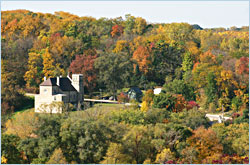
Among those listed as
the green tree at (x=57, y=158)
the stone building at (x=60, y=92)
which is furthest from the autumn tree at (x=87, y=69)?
the green tree at (x=57, y=158)

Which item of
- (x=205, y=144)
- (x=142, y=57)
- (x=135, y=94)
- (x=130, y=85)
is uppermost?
(x=142, y=57)

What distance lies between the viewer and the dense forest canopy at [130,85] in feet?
100

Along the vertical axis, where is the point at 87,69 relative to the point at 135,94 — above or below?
above

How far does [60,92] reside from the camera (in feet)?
156

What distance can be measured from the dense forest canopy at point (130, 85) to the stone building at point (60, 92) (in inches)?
139

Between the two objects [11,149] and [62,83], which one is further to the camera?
[62,83]

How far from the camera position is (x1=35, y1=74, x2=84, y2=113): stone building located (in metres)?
46.7

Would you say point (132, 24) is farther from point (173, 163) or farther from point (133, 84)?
point (173, 163)

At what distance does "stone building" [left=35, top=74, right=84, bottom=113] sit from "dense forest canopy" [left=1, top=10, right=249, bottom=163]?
354 centimetres

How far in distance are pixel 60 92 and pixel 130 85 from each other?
1140 centimetres

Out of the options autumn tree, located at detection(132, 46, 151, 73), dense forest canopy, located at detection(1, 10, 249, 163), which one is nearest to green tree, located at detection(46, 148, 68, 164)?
dense forest canopy, located at detection(1, 10, 249, 163)

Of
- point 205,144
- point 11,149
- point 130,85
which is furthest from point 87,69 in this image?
point 11,149

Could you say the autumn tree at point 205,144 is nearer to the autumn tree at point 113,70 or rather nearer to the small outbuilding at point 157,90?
the small outbuilding at point 157,90

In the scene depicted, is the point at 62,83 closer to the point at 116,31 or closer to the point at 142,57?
the point at 142,57
